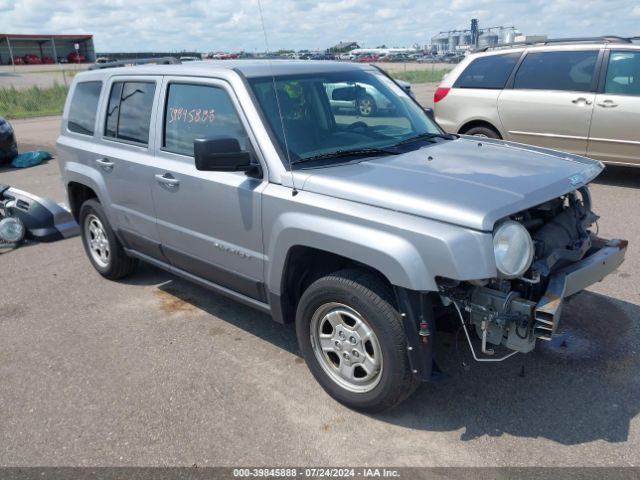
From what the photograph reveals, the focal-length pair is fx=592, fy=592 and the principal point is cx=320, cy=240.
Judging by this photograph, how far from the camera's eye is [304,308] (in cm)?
350

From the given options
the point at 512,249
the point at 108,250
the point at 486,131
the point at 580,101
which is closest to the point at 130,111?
the point at 108,250

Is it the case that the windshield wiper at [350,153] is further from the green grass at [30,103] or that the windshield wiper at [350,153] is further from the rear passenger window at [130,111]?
the green grass at [30,103]

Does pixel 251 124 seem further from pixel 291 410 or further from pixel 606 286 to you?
pixel 606 286

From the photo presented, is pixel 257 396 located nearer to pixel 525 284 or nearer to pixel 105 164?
pixel 525 284

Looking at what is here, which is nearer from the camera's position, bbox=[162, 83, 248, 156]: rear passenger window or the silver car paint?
the silver car paint

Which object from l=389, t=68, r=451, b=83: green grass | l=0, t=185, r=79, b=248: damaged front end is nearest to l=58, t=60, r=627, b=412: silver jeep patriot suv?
l=0, t=185, r=79, b=248: damaged front end

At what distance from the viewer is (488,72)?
8.88m

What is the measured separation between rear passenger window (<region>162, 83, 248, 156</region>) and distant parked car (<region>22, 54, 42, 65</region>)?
262 ft

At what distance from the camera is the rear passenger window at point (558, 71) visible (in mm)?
8078

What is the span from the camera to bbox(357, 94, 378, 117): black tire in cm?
430

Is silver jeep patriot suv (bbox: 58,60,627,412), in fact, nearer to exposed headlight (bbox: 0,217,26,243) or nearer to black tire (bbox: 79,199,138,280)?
black tire (bbox: 79,199,138,280)

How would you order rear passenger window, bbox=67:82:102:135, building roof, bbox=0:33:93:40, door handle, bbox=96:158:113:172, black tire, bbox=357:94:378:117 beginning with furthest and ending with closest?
building roof, bbox=0:33:93:40, rear passenger window, bbox=67:82:102:135, door handle, bbox=96:158:113:172, black tire, bbox=357:94:378:117

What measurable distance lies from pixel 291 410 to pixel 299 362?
1.82ft

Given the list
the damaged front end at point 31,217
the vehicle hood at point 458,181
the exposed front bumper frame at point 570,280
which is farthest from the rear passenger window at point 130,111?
the exposed front bumper frame at point 570,280
